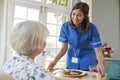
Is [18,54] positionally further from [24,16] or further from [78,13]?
[24,16]

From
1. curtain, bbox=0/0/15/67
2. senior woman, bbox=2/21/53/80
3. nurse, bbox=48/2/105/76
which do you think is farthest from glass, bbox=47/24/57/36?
senior woman, bbox=2/21/53/80

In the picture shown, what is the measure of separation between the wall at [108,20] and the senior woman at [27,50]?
2.94m

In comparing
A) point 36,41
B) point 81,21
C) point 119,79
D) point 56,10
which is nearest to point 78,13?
point 81,21

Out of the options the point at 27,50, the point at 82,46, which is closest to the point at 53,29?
the point at 82,46

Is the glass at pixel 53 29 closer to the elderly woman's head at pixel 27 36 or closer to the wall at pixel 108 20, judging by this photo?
the wall at pixel 108 20

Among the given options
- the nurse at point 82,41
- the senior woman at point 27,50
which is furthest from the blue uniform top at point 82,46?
the senior woman at point 27,50

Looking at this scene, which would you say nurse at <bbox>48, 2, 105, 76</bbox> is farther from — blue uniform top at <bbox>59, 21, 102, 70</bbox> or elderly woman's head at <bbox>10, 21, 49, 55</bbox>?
A: elderly woman's head at <bbox>10, 21, 49, 55</bbox>

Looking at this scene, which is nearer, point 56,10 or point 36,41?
point 36,41

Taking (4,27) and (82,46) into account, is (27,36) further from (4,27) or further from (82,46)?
(4,27)

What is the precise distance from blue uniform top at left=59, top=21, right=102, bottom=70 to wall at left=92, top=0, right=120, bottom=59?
1931 millimetres

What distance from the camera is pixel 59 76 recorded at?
5.15ft

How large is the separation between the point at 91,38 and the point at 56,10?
1470 mm

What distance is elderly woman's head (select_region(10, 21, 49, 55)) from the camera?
1.12m

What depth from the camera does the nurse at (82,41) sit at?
2078 mm
